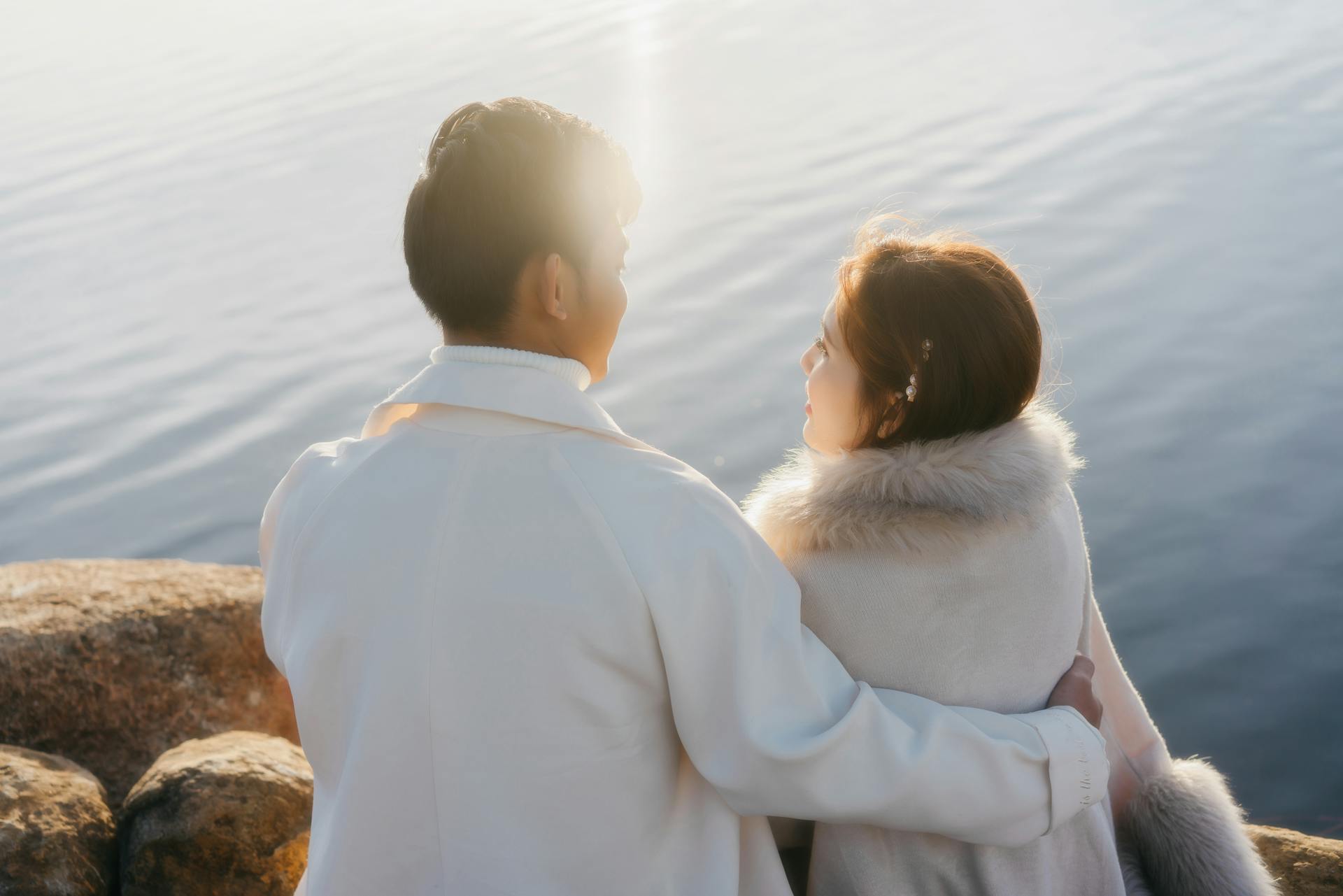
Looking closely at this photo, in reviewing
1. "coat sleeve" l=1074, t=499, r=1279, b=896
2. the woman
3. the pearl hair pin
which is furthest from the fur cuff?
the pearl hair pin

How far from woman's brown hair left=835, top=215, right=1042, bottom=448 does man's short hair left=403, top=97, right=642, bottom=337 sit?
49 centimetres

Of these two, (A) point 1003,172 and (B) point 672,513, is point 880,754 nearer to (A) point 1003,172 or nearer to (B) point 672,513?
(B) point 672,513

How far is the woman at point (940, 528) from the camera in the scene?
1782mm

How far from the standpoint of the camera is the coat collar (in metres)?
1.51

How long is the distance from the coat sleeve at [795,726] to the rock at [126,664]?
1.89 m

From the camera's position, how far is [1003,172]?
7758 mm

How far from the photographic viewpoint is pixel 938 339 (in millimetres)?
1793

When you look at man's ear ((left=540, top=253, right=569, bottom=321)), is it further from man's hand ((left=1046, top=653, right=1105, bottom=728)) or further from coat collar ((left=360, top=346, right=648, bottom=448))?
man's hand ((left=1046, top=653, right=1105, bottom=728))

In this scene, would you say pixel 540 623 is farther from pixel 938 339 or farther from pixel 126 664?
pixel 126 664

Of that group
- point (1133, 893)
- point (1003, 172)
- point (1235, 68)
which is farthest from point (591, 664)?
point (1235, 68)

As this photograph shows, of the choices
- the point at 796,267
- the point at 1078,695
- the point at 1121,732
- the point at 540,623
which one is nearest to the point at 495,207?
the point at 540,623

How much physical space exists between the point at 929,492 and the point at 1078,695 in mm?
404

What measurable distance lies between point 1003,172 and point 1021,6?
515 cm

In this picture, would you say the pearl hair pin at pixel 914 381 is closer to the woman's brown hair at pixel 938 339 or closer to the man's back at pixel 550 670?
the woman's brown hair at pixel 938 339
